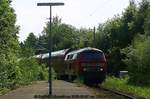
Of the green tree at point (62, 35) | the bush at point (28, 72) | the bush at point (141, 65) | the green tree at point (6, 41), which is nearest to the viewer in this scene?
the green tree at point (6, 41)

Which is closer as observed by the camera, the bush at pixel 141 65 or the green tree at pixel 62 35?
the bush at pixel 141 65

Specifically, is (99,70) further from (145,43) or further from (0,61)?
(0,61)

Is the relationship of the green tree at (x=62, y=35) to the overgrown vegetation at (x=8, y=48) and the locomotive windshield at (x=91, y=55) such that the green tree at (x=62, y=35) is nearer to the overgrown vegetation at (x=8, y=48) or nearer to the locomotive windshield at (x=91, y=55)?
the locomotive windshield at (x=91, y=55)

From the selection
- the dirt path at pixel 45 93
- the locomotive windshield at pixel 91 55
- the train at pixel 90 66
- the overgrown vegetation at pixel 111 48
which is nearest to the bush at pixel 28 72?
the overgrown vegetation at pixel 111 48

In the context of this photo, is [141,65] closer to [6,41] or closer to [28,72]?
[28,72]

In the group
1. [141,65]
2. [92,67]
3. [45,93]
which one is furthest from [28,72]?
[45,93]

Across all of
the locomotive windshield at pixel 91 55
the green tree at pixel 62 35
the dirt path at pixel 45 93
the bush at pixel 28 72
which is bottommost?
the dirt path at pixel 45 93

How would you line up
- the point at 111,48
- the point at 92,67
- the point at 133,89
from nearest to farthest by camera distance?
the point at 133,89 → the point at 92,67 → the point at 111,48

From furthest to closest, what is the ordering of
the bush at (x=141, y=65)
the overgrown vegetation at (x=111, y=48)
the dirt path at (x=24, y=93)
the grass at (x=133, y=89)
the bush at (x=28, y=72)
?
the bush at (x=141, y=65)
the bush at (x=28, y=72)
the overgrown vegetation at (x=111, y=48)
the grass at (x=133, y=89)
the dirt path at (x=24, y=93)

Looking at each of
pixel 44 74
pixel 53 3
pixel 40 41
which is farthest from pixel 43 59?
pixel 40 41

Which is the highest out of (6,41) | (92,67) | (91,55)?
(6,41)

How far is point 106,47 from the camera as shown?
71.3 metres

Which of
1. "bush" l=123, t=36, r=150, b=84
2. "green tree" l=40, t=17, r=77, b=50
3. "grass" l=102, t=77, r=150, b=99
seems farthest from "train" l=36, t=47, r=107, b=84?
"green tree" l=40, t=17, r=77, b=50

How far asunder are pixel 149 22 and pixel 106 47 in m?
21.0
